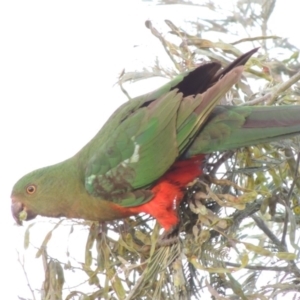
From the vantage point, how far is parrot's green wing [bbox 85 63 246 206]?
5.98 ft

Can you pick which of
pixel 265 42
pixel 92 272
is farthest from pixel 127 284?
pixel 265 42

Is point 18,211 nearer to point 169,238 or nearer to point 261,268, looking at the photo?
point 169,238

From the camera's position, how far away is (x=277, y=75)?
1.84 m

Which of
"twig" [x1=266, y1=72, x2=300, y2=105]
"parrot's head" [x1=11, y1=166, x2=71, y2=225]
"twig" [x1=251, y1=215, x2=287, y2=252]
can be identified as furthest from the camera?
"parrot's head" [x1=11, y1=166, x2=71, y2=225]

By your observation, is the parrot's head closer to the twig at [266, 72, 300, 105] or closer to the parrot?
the parrot

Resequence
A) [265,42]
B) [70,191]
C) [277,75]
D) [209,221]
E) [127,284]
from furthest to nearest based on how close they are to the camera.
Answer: [265,42] → [70,191] → [277,75] → [127,284] → [209,221]

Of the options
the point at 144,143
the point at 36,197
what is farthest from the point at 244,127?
the point at 36,197

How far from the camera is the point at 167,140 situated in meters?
1.84

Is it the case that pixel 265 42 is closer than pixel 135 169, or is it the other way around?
pixel 135 169

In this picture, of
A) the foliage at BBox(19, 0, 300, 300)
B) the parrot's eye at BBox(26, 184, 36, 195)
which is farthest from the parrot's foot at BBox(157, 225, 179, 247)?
the parrot's eye at BBox(26, 184, 36, 195)

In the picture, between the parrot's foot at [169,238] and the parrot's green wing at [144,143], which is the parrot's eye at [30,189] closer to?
the parrot's green wing at [144,143]

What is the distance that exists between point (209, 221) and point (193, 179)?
23cm

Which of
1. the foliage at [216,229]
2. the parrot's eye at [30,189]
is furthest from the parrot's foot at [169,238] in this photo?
the parrot's eye at [30,189]

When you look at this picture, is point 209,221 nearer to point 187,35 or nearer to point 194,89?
point 194,89
